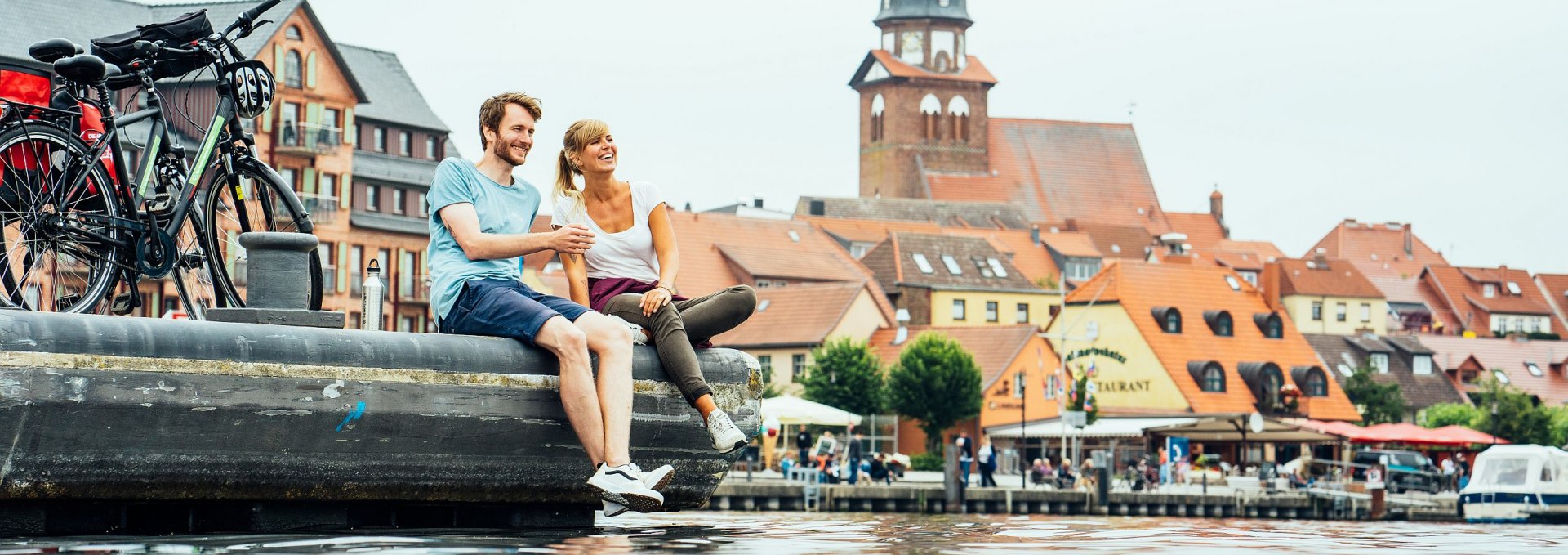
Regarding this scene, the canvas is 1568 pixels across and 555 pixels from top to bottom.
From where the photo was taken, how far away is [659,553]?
7.63 m

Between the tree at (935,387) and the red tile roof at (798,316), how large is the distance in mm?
10391

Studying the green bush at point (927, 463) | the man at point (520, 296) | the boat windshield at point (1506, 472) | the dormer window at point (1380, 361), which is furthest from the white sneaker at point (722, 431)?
the dormer window at point (1380, 361)

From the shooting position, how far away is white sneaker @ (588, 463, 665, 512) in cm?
913

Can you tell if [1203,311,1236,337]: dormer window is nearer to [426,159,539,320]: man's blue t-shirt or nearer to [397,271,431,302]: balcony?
[397,271,431,302]: balcony

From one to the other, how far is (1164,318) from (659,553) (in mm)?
78230

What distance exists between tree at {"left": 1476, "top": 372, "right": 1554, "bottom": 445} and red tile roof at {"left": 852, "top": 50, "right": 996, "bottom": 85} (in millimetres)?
66903

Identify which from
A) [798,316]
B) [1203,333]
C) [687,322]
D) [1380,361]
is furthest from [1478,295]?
[687,322]

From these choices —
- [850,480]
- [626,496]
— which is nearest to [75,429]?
[626,496]

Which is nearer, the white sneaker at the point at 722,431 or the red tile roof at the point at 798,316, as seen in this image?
the white sneaker at the point at 722,431

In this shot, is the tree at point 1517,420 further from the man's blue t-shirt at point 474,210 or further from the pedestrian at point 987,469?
the man's blue t-shirt at point 474,210

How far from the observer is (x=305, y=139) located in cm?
6725

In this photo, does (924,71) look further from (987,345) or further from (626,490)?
(626,490)

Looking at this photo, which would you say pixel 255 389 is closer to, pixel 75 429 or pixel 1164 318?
pixel 75 429

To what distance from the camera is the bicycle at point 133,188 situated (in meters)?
9.84
